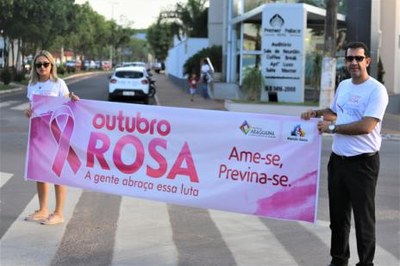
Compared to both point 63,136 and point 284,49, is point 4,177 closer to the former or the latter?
point 63,136

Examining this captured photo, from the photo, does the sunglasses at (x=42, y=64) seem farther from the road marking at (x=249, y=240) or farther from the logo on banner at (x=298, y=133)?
the logo on banner at (x=298, y=133)

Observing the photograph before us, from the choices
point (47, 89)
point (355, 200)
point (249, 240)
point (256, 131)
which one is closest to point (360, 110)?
point (355, 200)

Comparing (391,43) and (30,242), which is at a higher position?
(391,43)

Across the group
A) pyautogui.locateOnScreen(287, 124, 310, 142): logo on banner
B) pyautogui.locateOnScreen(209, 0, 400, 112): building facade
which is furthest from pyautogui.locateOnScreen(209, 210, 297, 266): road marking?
pyautogui.locateOnScreen(209, 0, 400, 112): building facade

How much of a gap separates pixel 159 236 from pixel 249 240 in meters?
0.94

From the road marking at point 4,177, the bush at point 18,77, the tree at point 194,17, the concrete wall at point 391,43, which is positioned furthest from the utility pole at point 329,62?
the tree at point 194,17

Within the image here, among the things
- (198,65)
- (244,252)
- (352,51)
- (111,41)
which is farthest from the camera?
(111,41)

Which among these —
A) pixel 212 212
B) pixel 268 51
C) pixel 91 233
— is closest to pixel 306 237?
pixel 212 212

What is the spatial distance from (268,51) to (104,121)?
676 inches

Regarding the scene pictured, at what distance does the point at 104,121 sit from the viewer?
6.38m

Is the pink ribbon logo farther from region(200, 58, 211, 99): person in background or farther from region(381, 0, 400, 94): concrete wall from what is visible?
region(381, 0, 400, 94): concrete wall

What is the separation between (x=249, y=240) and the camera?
20.7ft

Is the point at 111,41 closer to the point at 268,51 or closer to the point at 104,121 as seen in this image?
the point at 268,51

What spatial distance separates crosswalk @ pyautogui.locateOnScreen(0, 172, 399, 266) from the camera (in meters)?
5.63
